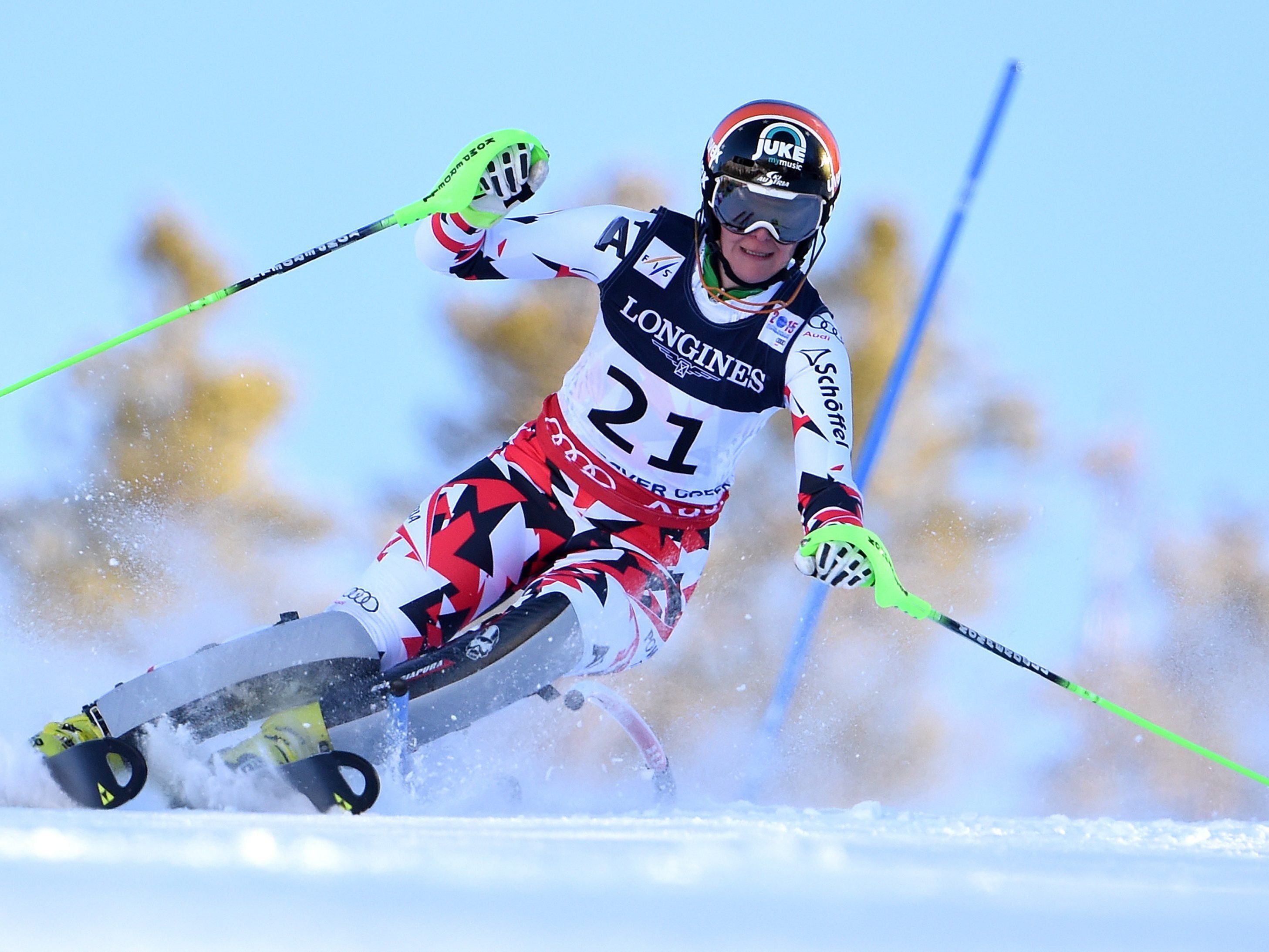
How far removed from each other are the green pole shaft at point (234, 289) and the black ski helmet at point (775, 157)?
93 cm

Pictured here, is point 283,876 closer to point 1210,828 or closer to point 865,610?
point 1210,828

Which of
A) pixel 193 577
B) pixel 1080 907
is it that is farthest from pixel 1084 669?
pixel 1080 907

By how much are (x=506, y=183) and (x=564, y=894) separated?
2.57m

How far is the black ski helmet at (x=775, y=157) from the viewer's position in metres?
3.49

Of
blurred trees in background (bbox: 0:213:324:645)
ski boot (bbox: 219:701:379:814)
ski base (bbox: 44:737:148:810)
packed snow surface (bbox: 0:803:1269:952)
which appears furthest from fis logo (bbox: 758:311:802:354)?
blurred trees in background (bbox: 0:213:324:645)

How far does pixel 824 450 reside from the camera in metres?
3.43

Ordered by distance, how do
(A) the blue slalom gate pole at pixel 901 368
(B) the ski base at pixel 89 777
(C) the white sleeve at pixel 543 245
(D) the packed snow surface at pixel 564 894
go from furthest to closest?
(A) the blue slalom gate pole at pixel 901 368, (C) the white sleeve at pixel 543 245, (B) the ski base at pixel 89 777, (D) the packed snow surface at pixel 564 894

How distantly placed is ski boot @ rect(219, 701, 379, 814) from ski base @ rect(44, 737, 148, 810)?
0.80 ft

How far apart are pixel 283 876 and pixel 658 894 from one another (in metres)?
0.43

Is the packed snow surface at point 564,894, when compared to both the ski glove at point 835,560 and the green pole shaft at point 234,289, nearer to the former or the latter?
the ski glove at point 835,560

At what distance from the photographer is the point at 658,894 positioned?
4.68ft

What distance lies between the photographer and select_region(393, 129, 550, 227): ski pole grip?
3.52m

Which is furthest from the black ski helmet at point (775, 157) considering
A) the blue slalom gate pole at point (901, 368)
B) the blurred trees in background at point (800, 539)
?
the blurred trees in background at point (800, 539)

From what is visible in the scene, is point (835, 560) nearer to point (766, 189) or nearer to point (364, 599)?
point (766, 189)
